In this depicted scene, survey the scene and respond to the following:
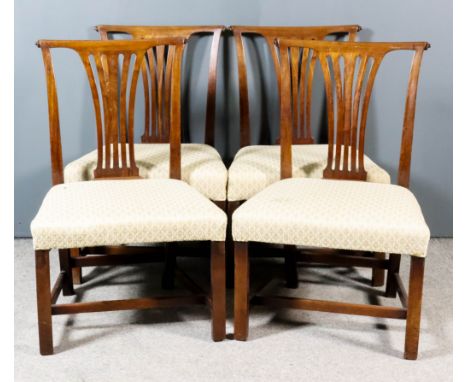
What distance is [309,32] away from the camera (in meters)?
2.42

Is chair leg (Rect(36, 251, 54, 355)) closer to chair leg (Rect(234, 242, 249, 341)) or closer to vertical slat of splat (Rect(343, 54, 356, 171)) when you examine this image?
chair leg (Rect(234, 242, 249, 341))

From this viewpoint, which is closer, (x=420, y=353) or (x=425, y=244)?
(x=425, y=244)

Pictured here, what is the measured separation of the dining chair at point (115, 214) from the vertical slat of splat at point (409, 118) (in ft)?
2.13

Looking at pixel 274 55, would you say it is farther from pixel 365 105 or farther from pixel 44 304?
pixel 44 304

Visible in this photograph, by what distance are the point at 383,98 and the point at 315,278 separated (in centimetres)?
77

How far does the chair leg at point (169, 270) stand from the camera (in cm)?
225

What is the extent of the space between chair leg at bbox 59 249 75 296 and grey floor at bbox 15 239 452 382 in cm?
4

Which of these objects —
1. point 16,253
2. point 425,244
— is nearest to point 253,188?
point 425,244

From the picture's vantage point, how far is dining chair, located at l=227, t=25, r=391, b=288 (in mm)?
2129

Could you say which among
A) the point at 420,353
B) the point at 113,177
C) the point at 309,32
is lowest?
the point at 420,353

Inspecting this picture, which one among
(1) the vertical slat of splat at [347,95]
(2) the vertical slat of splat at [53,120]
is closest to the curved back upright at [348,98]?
(1) the vertical slat of splat at [347,95]

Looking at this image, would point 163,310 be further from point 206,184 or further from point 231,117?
point 231,117

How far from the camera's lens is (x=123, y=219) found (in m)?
1.75

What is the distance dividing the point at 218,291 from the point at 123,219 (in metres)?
0.35
